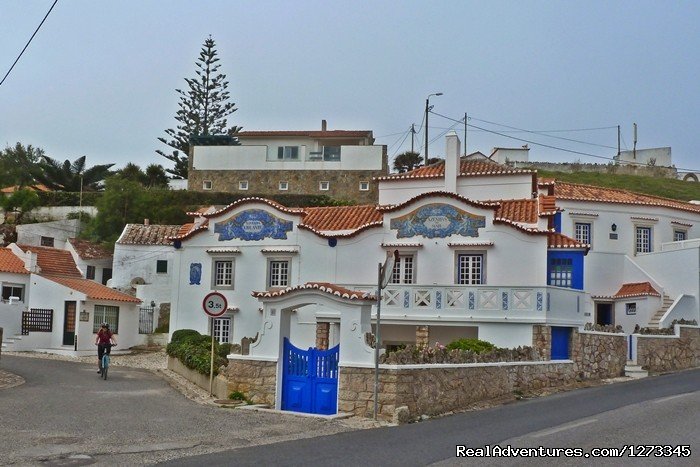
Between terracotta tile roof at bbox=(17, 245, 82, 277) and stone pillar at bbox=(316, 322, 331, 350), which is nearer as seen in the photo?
stone pillar at bbox=(316, 322, 331, 350)

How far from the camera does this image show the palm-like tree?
73062 mm

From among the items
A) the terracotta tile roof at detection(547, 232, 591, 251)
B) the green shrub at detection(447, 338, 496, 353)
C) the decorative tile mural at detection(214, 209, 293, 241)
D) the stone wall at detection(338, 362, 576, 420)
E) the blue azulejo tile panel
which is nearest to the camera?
the stone wall at detection(338, 362, 576, 420)

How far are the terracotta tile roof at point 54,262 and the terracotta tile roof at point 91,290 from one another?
91 centimetres

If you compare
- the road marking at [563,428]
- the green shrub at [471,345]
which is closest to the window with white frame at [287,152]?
the green shrub at [471,345]

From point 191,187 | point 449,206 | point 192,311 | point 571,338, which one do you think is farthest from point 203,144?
point 571,338

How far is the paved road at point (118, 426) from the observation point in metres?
14.3

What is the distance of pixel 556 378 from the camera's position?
28.1 m

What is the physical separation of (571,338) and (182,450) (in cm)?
1947

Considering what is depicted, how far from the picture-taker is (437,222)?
33.5 m

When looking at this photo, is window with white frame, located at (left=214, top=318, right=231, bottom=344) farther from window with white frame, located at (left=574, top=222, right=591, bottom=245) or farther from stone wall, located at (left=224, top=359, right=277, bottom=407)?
window with white frame, located at (left=574, top=222, right=591, bottom=245)

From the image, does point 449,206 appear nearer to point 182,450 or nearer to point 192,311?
point 192,311

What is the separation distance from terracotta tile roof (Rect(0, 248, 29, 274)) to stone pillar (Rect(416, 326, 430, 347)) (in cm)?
1967

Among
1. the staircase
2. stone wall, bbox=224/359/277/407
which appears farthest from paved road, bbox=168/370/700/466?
the staircase

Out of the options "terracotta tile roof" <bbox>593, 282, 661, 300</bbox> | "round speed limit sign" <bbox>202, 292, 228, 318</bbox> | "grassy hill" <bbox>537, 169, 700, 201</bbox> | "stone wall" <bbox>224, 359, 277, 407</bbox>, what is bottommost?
"stone wall" <bbox>224, 359, 277, 407</bbox>
